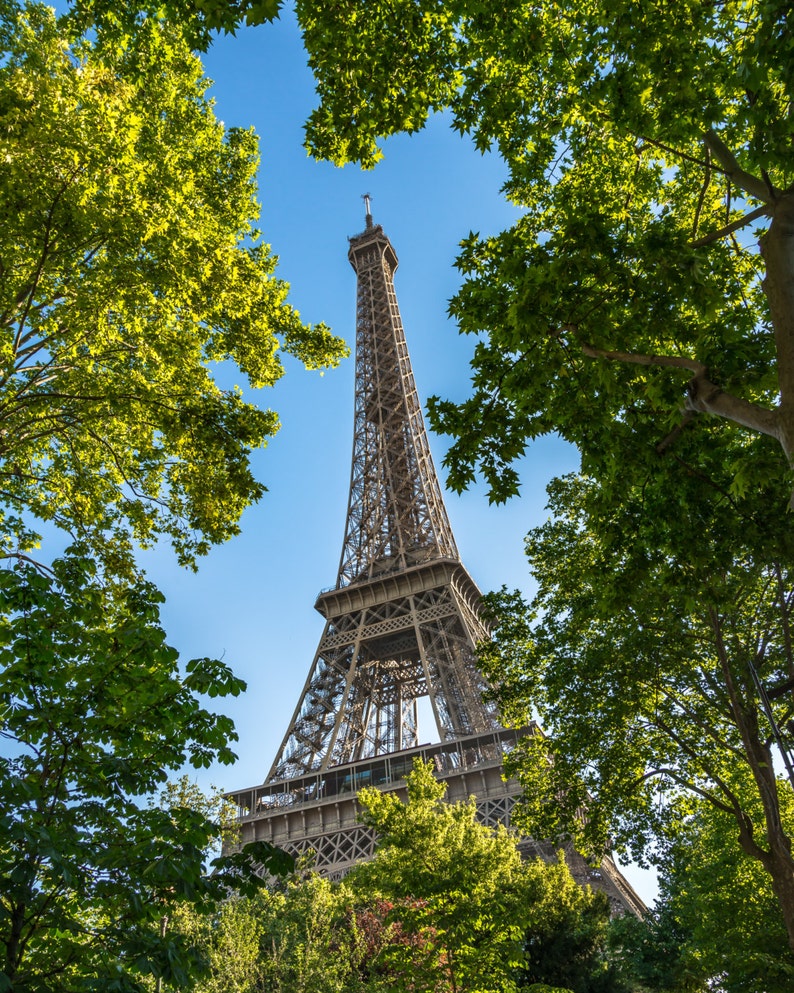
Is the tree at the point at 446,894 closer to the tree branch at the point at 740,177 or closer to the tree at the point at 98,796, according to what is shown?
the tree at the point at 98,796

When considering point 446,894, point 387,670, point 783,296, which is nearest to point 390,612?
point 387,670

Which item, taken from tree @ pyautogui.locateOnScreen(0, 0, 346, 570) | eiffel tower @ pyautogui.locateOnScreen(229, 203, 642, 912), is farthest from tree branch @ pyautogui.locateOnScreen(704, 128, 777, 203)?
eiffel tower @ pyautogui.locateOnScreen(229, 203, 642, 912)

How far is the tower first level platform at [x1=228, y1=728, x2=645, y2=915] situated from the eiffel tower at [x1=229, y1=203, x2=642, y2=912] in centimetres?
7

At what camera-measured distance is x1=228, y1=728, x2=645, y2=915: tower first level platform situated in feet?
110

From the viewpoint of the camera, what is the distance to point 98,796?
261 inches

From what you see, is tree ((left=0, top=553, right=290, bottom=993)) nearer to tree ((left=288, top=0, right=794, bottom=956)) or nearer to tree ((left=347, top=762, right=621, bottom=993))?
tree ((left=288, top=0, right=794, bottom=956))

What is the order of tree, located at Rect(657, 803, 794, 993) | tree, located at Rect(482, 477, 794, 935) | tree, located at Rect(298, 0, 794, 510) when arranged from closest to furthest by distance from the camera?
1. tree, located at Rect(298, 0, 794, 510)
2. tree, located at Rect(482, 477, 794, 935)
3. tree, located at Rect(657, 803, 794, 993)

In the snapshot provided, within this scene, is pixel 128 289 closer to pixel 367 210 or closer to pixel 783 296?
pixel 783 296

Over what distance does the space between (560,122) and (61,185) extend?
581 cm

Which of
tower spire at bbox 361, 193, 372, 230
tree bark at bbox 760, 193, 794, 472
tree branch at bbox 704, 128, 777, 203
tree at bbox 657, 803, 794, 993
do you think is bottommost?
tree at bbox 657, 803, 794, 993

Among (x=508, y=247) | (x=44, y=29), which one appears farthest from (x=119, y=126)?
(x=508, y=247)

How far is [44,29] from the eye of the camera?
10.0m

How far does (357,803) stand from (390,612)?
12.4 m

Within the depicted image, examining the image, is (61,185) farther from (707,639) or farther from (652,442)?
(707,639)
